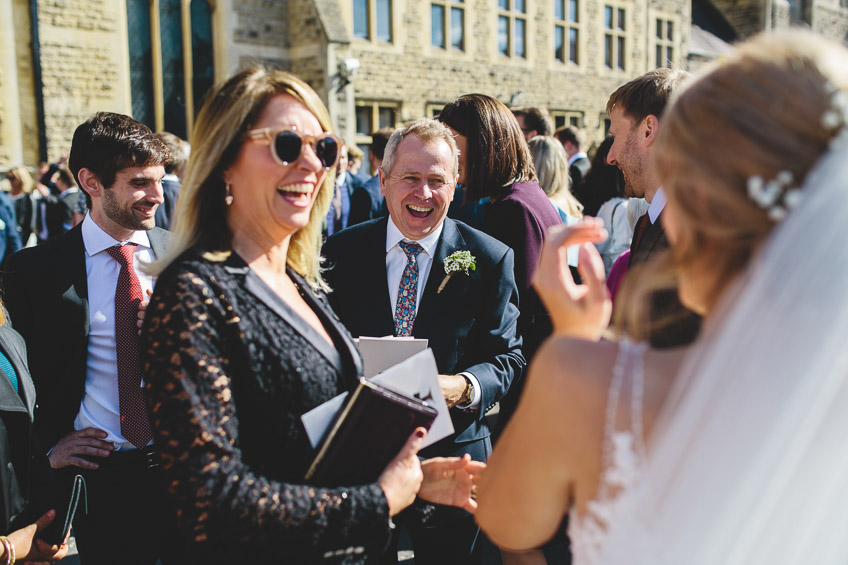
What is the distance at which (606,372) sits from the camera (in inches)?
48.7

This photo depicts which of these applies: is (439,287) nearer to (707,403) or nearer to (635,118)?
(635,118)

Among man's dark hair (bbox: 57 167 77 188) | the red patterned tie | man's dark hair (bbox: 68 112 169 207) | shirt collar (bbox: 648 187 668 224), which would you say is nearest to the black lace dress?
the red patterned tie

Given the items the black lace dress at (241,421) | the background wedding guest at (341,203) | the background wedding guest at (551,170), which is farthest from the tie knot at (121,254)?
the background wedding guest at (341,203)

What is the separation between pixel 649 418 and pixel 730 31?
31.0m

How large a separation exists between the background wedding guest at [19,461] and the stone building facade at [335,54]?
6448mm

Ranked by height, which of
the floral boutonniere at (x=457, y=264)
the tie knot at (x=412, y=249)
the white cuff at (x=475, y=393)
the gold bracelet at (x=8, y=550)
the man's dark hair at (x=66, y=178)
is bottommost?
the gold bracelet at (x=8, y=550)

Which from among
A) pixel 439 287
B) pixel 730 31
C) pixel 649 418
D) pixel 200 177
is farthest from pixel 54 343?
pixel 730 31

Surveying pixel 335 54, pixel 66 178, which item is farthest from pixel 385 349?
pixel 335 54

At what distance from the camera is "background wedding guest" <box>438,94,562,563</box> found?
361 centimetres

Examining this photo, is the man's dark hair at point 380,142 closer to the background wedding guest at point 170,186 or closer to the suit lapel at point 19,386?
the background wedding guest at point 170,186

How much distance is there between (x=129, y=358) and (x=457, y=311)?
1.29 metres

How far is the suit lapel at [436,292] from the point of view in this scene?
2840 mm

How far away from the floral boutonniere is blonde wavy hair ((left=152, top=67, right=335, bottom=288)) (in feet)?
3.78

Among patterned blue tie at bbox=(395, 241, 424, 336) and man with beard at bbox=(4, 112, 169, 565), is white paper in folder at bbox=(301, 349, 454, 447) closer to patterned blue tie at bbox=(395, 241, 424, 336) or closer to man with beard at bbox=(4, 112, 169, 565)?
patterned blue tie at bbox=(395, 241, 424, 336)
